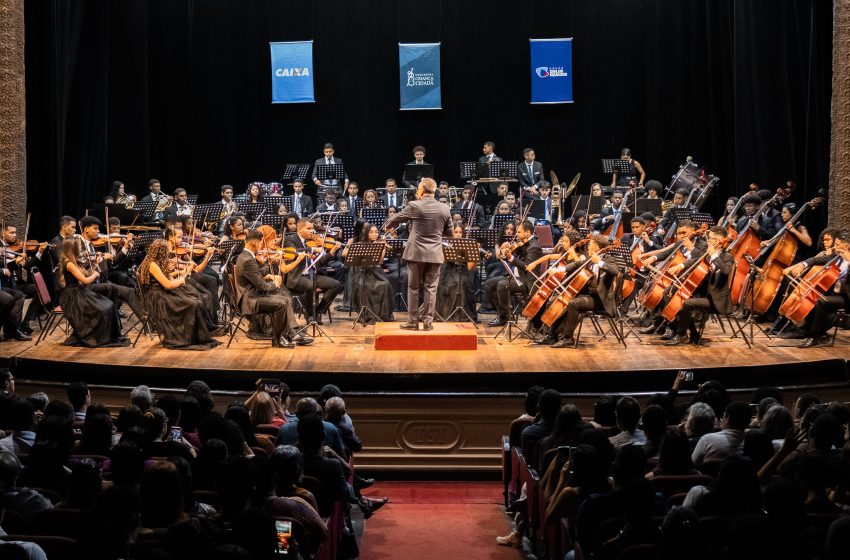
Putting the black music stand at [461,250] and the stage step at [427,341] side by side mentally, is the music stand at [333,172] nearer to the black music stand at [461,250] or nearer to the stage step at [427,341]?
the black music stand at [461,250]

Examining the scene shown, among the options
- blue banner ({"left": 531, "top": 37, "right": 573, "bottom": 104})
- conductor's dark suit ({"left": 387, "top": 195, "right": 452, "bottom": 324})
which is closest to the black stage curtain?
blue banner ({"left": 531, "top": 37, "right": 573, "bottom": 104})

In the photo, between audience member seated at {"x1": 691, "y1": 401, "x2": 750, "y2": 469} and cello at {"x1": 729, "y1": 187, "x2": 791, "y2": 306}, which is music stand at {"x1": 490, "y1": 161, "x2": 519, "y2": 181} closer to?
cello at {"x1": 729, "y1": 187, "x2": 791, "y2": 306}

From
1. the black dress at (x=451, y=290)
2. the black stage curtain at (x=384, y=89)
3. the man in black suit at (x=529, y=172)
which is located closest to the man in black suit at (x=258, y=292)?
the black dress at (x=451, y=290)

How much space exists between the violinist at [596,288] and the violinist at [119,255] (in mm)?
4789

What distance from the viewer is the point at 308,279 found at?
11719 millimetres

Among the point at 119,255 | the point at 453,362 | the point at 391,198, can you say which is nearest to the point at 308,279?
the point at 119,255

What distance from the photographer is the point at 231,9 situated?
1959 cm

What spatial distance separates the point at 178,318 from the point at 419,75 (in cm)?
972

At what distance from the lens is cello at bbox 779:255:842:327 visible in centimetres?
1047

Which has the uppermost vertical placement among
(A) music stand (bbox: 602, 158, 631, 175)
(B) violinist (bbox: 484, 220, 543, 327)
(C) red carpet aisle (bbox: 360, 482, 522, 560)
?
(A) music stand (bbox: 602, 158, 631, 175)

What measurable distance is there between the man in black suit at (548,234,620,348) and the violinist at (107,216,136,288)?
4789mm

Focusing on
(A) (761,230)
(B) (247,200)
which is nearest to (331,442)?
(A) (761,230)

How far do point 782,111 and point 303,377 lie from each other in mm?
8752

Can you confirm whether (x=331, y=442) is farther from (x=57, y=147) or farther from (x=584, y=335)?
(x=57, y=147)
